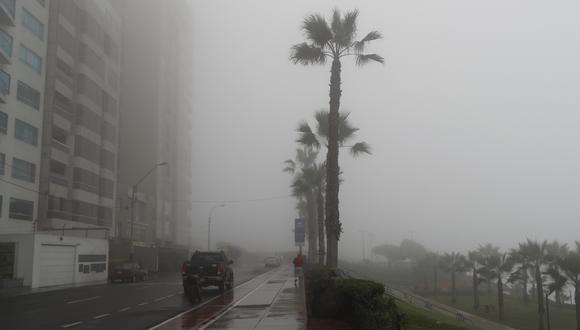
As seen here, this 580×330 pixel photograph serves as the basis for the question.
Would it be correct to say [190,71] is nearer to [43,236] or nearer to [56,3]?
[56,3]

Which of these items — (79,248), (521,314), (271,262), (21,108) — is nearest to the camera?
(79,248)

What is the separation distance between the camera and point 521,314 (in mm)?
58312

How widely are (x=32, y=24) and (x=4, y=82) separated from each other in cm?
752

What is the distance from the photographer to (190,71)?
372ft

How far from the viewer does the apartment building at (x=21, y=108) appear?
45094mm

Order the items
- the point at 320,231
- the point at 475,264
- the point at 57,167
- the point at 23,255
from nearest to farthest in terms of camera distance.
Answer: the point at 23,255 < the point at 320,231 < the point at 57,167 < the point at 475,264

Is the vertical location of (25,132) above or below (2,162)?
above

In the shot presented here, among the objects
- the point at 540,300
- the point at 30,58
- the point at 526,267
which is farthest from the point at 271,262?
the point at 30,58

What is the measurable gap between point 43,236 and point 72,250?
4.42 metres

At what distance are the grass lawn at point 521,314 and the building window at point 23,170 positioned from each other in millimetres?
41891

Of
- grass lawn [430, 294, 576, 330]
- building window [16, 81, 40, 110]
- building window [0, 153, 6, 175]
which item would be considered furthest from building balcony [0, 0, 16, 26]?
grass lawn [430, 294, 576, 330]

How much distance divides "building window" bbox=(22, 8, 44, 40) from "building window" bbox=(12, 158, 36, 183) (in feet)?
36.7

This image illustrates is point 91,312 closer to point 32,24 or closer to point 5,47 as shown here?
point 5,47

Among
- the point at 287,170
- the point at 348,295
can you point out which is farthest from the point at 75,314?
the point at 287,170
